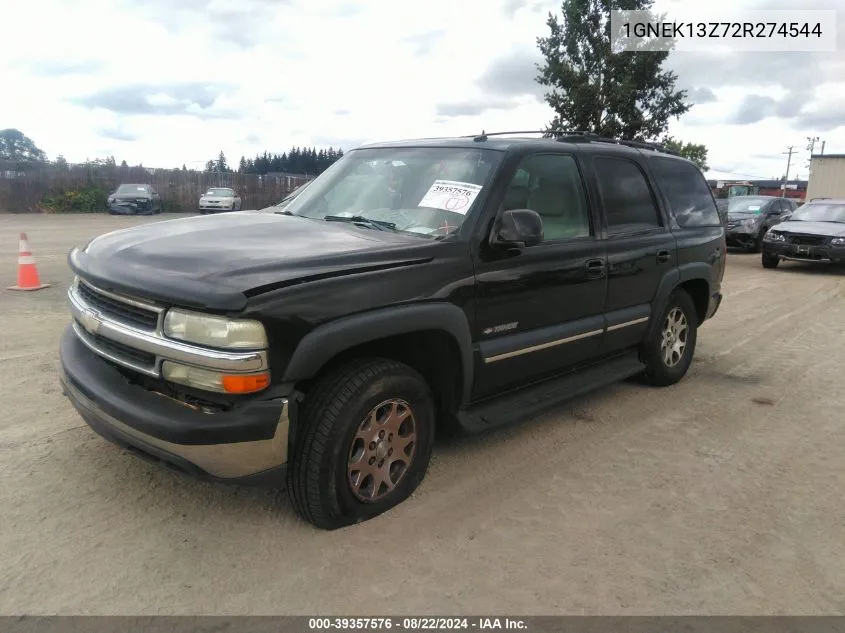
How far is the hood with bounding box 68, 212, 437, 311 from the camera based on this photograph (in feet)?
8.57

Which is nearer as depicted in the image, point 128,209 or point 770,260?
point 770,260

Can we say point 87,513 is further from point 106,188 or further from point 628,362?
point 106,188

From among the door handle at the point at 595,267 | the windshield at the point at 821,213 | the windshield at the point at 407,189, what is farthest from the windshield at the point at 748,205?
the windshield at the point at 407,189

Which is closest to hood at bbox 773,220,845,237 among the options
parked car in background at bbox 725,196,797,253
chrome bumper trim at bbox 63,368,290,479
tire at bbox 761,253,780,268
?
tire at bbox 761,253,780,268

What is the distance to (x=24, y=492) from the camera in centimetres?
323

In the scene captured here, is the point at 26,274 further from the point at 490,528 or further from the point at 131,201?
the point at 131,201

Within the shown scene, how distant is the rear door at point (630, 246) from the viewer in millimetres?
4371

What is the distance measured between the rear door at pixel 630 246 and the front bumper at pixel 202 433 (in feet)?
8.35

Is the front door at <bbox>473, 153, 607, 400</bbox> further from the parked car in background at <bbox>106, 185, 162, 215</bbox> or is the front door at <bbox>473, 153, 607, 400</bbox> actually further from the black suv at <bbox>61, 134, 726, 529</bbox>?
the parked car in background at <bbox>106, 185, 162, 215</bbox>

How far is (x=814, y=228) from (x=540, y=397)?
1196 cm

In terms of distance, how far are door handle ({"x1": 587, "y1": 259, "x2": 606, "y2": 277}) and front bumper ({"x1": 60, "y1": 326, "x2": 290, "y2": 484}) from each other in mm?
2274

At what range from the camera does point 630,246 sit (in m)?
4.49

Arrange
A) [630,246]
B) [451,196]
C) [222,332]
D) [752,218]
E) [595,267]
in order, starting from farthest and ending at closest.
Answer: [752,218] → [630,246] → [595,267] → [451,196] → [222,332]

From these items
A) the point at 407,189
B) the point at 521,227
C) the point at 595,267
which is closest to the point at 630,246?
the point at 595,267
